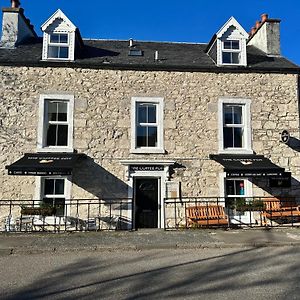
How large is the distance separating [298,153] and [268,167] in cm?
212

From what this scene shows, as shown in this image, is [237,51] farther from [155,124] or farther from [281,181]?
[281,181]

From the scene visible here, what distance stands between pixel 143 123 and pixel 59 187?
12.7 ft

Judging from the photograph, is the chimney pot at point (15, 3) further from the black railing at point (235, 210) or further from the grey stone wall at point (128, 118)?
the black railing at point (235, 210)

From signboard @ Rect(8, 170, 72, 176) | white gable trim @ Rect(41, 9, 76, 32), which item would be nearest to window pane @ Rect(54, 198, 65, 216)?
→ signboard @ Rect(8, 170, 72, 176)

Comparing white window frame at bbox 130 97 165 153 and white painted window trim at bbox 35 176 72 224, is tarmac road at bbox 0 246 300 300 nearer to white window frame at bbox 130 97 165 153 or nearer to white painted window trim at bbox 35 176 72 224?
white painted window trim at bbox 35 176 72 224

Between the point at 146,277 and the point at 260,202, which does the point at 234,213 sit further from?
the point at 146,277

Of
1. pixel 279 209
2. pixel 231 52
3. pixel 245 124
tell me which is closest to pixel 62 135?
pixel 245 124

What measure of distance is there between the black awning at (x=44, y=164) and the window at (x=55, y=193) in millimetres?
957

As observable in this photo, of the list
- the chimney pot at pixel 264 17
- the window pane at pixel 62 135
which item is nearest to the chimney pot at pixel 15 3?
the window pane at pixel 62 135

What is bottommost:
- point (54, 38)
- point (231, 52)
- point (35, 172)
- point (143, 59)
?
point (35, 172)

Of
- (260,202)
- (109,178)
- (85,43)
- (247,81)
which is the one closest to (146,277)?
(109,178)

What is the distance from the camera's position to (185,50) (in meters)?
15.5

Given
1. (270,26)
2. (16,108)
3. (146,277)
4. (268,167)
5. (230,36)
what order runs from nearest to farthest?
1. (146,277)
2. (268,167)
3. (16,108)
4. (230,36)
5. (270,26)

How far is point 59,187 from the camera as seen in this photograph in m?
12.6
